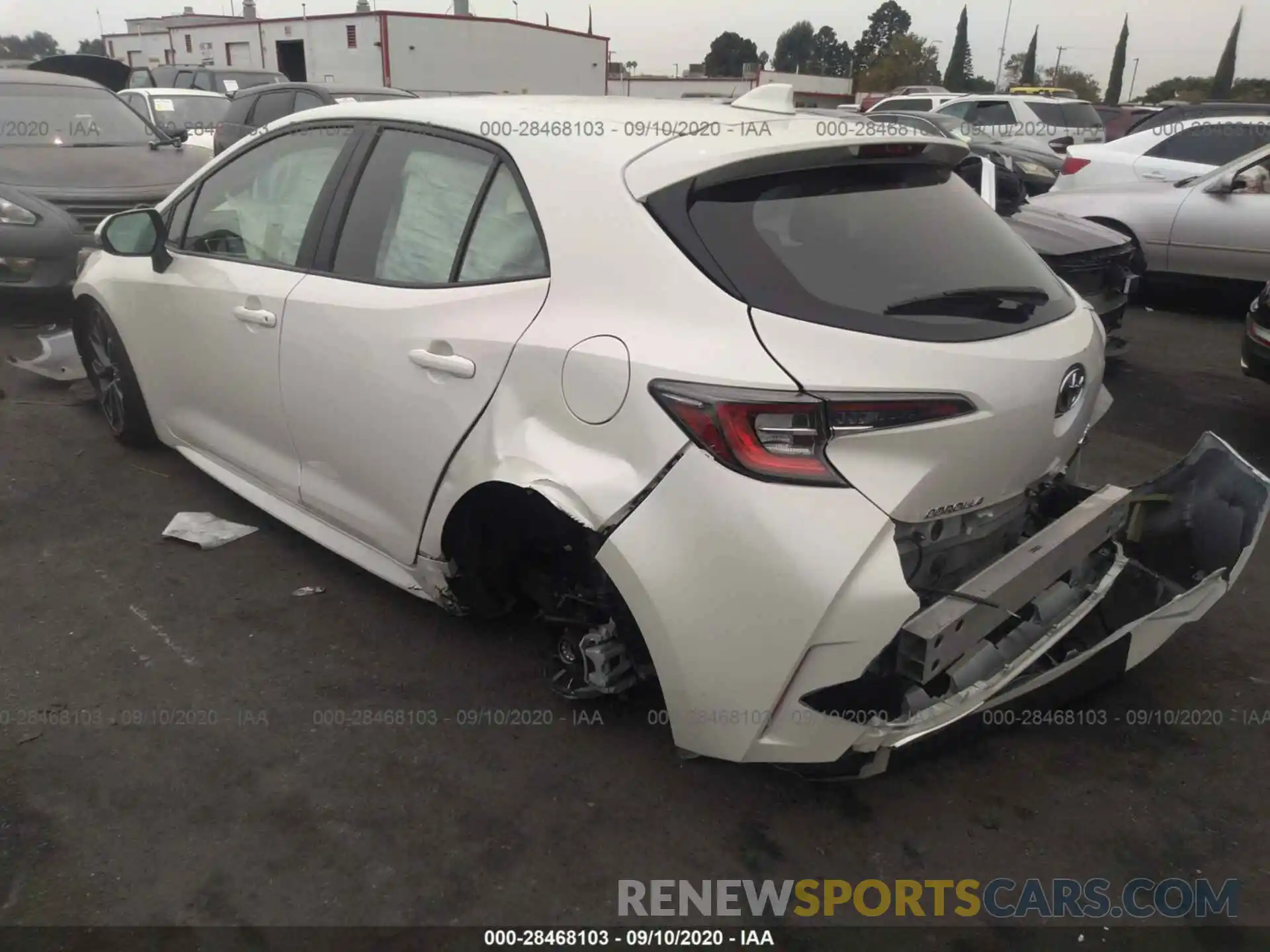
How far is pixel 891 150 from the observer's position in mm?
2543

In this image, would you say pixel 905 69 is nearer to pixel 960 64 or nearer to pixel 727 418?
pixel 960 64

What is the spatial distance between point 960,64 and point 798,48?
30.6 metres

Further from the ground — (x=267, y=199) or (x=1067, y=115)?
(x=1067, y=115)

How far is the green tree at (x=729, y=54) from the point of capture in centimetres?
7906

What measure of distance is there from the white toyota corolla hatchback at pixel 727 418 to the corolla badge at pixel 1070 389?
11 mm

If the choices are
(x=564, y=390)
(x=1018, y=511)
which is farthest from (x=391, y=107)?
(x=1018, y=511)

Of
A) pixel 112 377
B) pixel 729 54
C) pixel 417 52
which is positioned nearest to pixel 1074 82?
pixel 729 54

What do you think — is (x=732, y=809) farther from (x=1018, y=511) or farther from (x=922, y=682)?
(x=1018, y=511)

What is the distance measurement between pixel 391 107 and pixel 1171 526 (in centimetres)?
283

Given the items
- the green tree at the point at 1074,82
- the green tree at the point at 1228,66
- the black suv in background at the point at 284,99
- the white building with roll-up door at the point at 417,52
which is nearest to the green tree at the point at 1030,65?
the green tree at the point at 1074,82

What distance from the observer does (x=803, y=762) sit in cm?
226

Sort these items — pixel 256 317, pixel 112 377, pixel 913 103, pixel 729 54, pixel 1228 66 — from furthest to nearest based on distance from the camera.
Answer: pixel 729 54, pixel 1228 66, pixel 913 103, pixel 112 377, pixel 256 317

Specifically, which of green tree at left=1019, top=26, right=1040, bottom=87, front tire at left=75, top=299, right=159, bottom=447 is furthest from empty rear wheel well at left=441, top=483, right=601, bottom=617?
green tree at left=1019, top=26, right=1040, bottom=87

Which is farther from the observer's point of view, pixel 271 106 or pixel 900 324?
pixel 271 106
